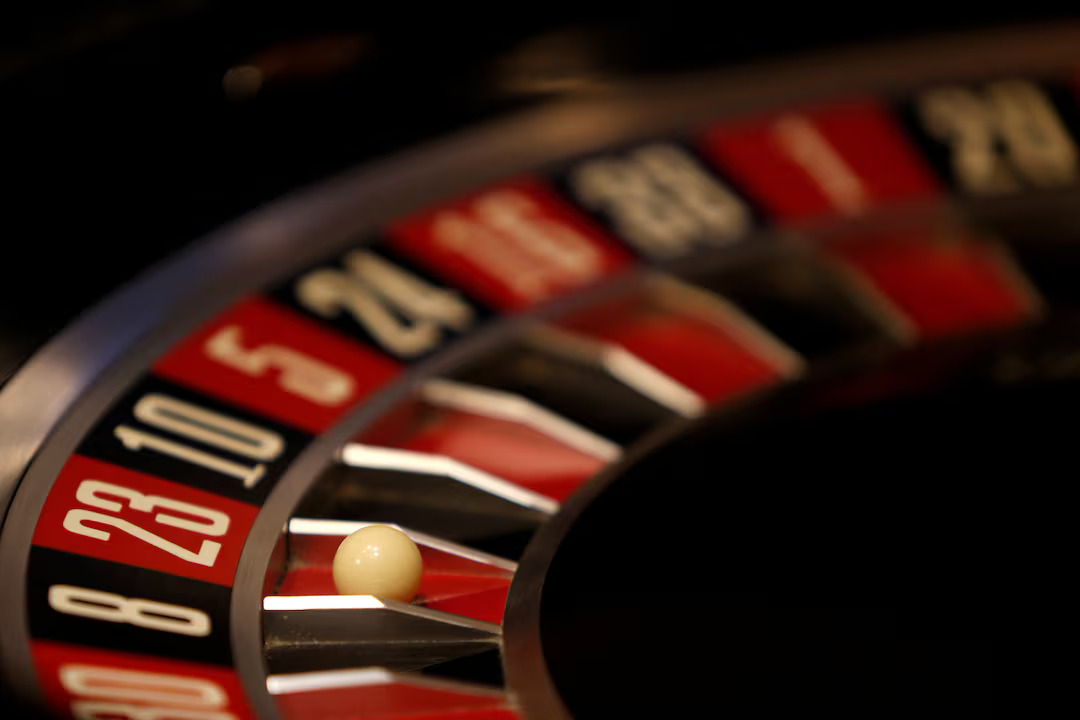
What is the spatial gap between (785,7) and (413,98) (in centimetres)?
123

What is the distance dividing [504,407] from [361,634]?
0.86m

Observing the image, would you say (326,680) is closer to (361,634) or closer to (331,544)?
(361,634)

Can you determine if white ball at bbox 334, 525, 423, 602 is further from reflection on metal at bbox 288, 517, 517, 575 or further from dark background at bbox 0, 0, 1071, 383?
dark background at bbox 0, 0, 1071, 383

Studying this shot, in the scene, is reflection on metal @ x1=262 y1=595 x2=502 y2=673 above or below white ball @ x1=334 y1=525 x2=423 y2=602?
below

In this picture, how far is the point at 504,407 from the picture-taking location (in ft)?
8.71

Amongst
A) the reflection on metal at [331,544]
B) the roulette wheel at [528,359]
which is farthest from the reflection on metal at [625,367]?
the reflection on metal at [331,544]

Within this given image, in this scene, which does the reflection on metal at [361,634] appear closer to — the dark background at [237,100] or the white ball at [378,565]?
the white ball at [378,565]

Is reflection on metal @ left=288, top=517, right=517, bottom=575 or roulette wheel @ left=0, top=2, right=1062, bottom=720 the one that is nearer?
roulette wheel @ left=0, top=2, right=1062, bottom=720

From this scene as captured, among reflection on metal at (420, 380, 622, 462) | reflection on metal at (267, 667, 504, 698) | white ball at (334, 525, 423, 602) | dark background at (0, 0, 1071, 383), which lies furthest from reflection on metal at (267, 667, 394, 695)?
dark background at (0, 0, 1071, 383)

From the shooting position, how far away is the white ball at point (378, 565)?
6.23ft

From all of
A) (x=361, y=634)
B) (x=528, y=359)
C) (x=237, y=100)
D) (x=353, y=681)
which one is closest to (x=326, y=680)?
(x=353, y=681)

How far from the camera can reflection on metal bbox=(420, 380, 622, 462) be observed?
8.50 ft

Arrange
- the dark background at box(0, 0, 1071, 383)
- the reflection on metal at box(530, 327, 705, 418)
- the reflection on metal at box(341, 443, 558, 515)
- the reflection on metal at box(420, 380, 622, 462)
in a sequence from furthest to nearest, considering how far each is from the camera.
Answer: the dark background at box(0, 0, 1071, 383), the reflection on metal at box(530, 327, 705, 418), the reflection on metal at box(420, 380, 622, 462), the reflection on metal at box(341, 443, 558, 515)

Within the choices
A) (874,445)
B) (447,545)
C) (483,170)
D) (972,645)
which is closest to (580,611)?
(447,545)
